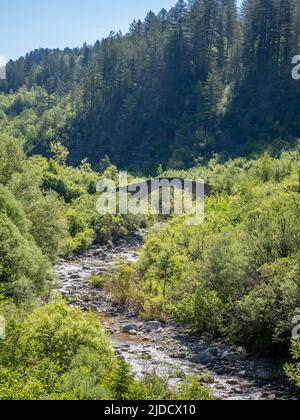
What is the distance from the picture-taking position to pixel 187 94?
9944 cm

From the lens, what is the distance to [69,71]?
17588cm

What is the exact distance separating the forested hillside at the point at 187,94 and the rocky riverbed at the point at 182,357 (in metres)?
44.4

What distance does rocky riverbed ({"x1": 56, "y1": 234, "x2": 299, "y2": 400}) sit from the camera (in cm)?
2072

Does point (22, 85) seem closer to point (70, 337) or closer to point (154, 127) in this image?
point (154, 127)

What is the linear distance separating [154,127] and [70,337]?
81701mm

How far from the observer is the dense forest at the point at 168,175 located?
19562 millimetres

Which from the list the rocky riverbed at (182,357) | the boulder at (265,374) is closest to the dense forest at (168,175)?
the rocky riverbed at (182,357)

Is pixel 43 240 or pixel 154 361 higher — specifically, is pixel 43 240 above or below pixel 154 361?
above

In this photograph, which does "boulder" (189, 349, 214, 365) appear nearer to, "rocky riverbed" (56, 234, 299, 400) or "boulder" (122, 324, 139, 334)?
"rocky riverbed" (56, 234, 299, 400)

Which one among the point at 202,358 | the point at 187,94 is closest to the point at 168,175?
the point at 187,94

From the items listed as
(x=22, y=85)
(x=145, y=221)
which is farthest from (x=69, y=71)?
(x=145, y=221)

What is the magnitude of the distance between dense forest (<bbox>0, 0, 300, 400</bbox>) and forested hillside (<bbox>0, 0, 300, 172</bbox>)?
0.28 m

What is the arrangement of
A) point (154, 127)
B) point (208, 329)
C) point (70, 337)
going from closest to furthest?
point (70, 337) → point (208, 329) → point (154, 127)

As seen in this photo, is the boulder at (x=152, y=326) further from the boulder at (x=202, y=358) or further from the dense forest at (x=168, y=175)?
the boulder at (x=202, y=358)
